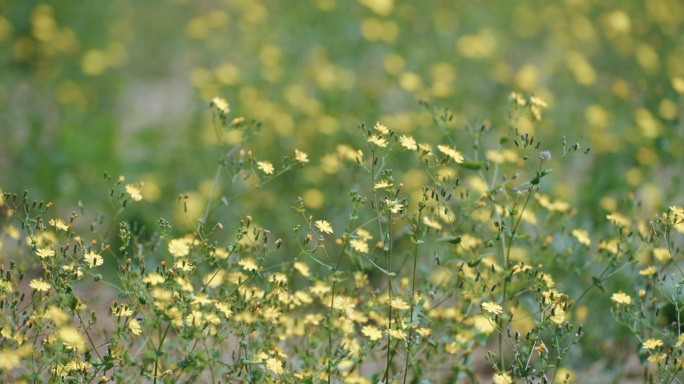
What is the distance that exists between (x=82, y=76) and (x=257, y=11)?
1848 mm

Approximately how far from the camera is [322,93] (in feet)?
14.0

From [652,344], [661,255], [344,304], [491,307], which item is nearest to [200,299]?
[344,304]

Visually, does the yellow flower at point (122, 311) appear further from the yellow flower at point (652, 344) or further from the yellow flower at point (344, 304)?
the yellow flower at point (652, 344)

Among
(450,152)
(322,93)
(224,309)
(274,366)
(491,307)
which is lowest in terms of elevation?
(322,93)

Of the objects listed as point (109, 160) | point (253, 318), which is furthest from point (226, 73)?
point (253, 318)

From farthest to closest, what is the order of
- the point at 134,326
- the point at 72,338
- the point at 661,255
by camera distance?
the point at 661,255
the point at 134,326
the point at 72,338

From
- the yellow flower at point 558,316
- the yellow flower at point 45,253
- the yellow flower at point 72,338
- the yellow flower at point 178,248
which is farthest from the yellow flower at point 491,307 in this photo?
the yellow flower at point 45,253

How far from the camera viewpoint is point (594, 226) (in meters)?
3.28

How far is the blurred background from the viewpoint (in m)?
3.78

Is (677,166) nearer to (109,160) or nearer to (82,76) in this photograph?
(109,160)

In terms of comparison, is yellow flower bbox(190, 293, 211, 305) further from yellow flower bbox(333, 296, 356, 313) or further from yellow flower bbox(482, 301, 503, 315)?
yellow flower bbox(482, 301, 503, 315)

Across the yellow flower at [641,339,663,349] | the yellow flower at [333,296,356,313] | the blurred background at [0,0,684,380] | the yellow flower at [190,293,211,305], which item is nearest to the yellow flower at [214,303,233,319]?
the yellow flower at [190,293,211,305]

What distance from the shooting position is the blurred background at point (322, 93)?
3.78 meters

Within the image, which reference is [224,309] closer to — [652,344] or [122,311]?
[122,311]
